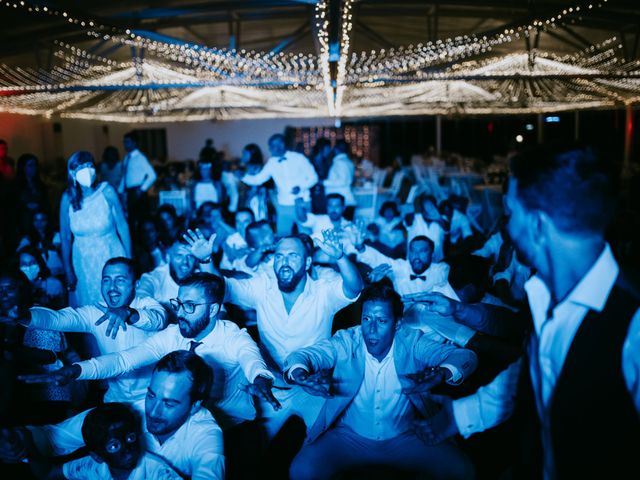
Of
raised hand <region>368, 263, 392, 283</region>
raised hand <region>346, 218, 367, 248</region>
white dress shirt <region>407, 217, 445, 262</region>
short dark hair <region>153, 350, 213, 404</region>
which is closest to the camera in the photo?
short dark hair <region>153, 350, 213, 404</region>

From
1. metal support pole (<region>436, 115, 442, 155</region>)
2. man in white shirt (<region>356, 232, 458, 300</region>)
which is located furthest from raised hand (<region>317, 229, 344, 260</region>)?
metal support pole (<region>436, 115, 442, 155</region>)

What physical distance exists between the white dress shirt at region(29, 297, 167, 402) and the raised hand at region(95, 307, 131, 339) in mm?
60

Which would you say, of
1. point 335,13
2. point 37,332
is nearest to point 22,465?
point 37,332

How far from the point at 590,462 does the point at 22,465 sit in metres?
2.40

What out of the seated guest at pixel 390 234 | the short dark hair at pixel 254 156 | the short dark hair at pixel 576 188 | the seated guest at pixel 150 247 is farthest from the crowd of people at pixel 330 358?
the short dark hair at pixel 254 156

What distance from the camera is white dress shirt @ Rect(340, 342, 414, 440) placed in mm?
2654

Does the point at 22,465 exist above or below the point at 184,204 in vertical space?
below

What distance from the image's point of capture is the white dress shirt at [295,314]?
3295 millimetres

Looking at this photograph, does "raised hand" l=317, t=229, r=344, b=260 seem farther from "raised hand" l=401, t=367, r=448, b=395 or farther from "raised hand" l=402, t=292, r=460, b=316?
"raised hand" l=401, t=367, r=448, b=395

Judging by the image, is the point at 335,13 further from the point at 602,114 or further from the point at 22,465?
the point at 602,114

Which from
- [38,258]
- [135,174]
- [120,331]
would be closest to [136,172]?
[135,174]

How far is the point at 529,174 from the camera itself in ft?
5.08

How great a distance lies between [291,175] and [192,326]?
13.7 feet

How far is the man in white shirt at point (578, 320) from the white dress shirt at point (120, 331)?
1.96 metres
